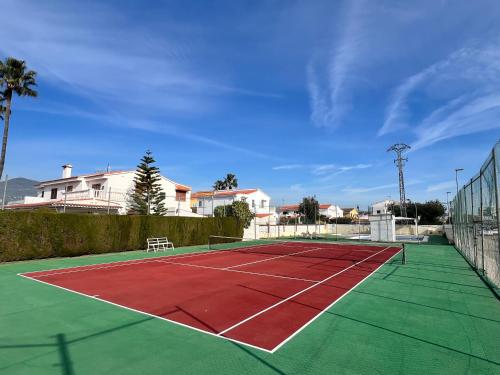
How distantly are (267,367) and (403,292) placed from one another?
6.04m

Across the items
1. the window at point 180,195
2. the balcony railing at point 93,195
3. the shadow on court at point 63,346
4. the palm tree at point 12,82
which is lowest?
the shadow on court at point 63,346

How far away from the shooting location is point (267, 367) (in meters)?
4.33

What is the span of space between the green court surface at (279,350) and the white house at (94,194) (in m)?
19.3

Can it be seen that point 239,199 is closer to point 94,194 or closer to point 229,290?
point 94,194

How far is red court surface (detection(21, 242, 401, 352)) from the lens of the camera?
6.14 m

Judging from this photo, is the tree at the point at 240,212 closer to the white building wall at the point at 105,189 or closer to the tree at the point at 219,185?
the white building wall at the point at 105,189

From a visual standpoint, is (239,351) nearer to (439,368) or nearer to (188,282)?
(439,368)

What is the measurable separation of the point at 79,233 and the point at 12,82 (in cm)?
1562

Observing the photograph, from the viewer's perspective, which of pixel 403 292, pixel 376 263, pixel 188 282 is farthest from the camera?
pixel 376 263

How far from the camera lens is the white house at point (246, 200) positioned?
4759cm

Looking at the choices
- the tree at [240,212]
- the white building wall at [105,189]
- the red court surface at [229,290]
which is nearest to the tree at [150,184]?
the white building wall at [105,189]

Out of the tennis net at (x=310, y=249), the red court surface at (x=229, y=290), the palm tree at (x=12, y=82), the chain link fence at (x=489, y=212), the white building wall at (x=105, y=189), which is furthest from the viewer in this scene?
the white building wall at (x=105, y=189)

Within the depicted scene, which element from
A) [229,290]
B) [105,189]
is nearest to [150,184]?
[105,189]

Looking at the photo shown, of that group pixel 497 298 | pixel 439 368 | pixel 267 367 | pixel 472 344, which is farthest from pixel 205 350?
pixel 497 298
